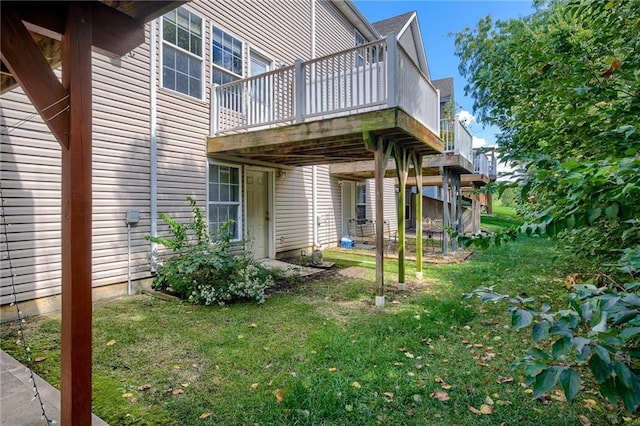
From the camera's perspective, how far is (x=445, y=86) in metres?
24.8

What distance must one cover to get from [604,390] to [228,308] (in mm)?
4579

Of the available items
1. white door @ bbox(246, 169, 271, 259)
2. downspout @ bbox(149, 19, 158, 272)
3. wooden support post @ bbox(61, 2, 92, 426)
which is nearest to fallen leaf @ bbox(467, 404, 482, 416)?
wooden support post @ bbox(61, 2, 92, 426)

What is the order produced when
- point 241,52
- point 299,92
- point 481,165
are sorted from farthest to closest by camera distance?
point 481,165, point 241,52, point 299,92

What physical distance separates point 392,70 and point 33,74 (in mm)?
4088

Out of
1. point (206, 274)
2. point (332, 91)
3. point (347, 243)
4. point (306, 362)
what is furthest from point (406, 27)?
point (306, 362)

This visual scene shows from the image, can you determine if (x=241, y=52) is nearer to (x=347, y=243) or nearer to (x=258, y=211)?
(x=258, y=211)

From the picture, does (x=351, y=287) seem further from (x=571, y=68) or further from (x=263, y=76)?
(x=571, y=68)

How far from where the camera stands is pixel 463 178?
13.2m

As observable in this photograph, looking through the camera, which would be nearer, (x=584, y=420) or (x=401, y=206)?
(x=584, y=420)

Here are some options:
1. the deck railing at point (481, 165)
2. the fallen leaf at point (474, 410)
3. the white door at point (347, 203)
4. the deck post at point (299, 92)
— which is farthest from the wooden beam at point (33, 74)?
the deck railing at point (481, 165)

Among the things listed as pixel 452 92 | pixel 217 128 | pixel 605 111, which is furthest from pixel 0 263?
pixel 452 92

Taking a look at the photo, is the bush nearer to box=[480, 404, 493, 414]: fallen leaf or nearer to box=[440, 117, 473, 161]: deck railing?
box=[480, 404, 493, 414]: fallen leaf

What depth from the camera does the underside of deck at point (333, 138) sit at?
16.1ft

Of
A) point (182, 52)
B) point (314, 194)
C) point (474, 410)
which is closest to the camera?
point (474, 410)
